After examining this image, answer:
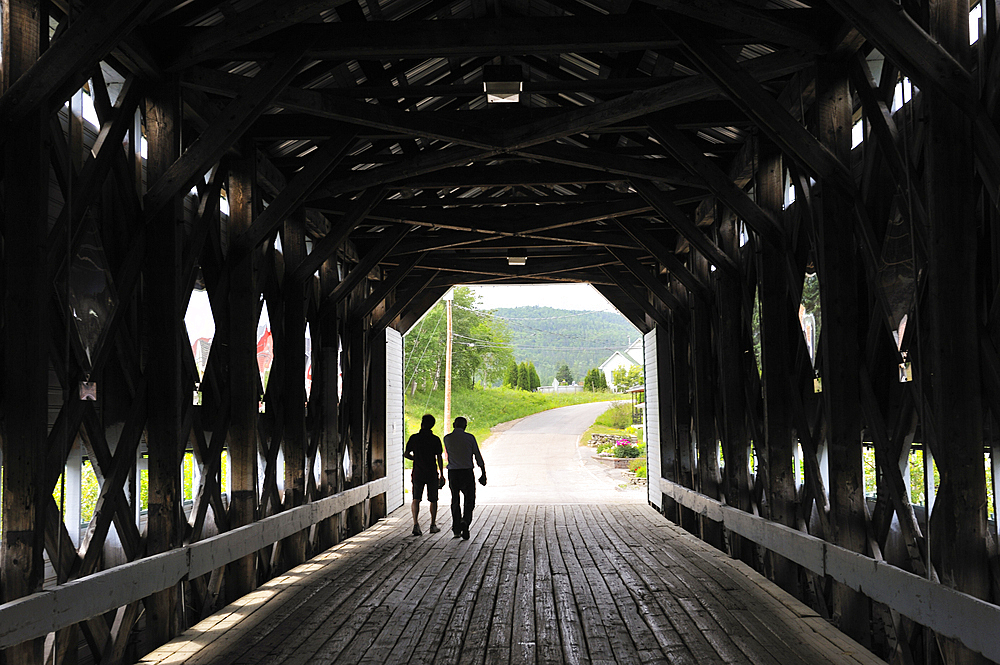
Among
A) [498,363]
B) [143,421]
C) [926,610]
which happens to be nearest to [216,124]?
[143,421]

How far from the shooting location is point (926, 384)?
4.14 metres

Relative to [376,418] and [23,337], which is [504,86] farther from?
[376,418]

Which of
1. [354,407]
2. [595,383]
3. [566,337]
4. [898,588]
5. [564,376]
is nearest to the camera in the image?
[898,588]

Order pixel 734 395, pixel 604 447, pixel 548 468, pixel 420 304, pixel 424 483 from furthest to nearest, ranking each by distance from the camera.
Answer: pixel 604 447 < pixel 548 468 < pixel 420 304 < pixel 424 483 < pixel 734 395

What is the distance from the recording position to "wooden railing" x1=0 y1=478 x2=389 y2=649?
3.72 metres

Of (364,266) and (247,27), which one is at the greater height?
(247,27)

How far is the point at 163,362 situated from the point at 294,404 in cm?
289

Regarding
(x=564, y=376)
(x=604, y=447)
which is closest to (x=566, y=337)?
(x=564, y=376)

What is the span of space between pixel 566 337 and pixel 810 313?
475ft

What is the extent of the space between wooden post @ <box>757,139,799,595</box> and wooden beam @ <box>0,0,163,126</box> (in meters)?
4.70

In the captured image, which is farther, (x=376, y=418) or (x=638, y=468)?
(x=638, y=468)

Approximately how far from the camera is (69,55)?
3957mm

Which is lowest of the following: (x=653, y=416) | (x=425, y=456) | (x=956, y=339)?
(x=425, y=456)

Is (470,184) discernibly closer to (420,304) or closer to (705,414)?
(705,414)
